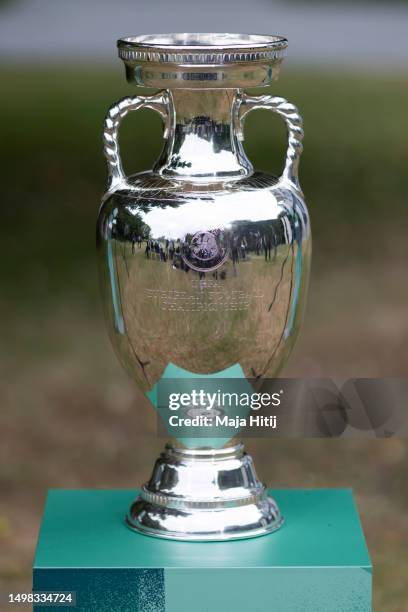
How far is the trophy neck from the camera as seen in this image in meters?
2.38

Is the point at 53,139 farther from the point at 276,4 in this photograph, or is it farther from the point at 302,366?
the point at 302,366

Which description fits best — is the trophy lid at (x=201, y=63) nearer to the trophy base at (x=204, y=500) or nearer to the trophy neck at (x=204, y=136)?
the trophy neck at (x=204, y=136)

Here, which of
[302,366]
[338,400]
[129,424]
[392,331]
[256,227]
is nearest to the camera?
[256,227]

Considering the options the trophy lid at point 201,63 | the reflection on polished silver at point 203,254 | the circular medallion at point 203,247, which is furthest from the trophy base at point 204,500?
the trophy lid at point 201,63

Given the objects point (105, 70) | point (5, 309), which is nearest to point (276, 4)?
point (105, 70)

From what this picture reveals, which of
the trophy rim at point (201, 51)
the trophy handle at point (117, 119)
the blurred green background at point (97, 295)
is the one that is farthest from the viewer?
the blurred green background at point (97, 295)

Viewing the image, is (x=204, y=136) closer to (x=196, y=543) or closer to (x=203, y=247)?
(x=203, y=247)

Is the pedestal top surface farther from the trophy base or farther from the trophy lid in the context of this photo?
the trophy lid

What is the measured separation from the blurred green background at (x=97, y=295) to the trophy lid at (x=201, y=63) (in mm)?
1490

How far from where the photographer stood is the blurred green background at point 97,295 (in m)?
3.96

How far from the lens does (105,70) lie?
9.69 meters

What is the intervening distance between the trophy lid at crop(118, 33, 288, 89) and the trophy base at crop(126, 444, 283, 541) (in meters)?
0.73

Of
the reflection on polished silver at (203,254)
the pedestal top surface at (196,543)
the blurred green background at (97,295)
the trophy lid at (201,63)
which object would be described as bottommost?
the blurred green background at (97,295)

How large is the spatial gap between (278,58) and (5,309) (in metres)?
3.48
